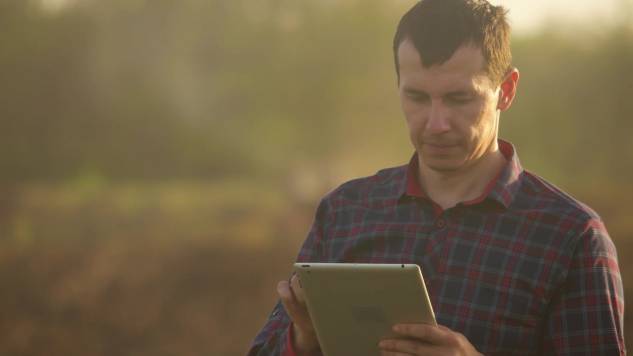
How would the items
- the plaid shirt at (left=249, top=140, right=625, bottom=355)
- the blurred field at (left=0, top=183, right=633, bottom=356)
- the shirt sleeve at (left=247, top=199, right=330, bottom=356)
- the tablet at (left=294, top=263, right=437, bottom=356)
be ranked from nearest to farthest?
the tablet at (left=294, top=263, right=437, bottom=356)
the plaid shirt at (left=249, top=140, right=625, bottom=355)
the shirt sleeve at (left=247, top=199, right=330, bottom=356)
the blurred field at (left=0, top=183, right=633, bottom=356)

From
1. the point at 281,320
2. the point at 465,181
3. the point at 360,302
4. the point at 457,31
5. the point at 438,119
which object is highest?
the point at 457,31

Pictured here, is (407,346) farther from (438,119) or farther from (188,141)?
(188,141)

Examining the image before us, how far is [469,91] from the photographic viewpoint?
55.9 inches

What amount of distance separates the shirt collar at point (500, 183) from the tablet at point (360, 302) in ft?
0.96

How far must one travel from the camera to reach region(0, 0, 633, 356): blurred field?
12.1ft

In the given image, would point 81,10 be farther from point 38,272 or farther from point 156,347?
point 156,347

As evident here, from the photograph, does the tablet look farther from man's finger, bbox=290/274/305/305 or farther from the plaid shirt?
the plaid shirt

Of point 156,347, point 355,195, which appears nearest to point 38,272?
point 156,347

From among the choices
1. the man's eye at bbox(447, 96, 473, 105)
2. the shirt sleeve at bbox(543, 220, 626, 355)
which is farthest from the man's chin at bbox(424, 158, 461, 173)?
the shirt sleeve at bbox(543, 220, 626, 355)

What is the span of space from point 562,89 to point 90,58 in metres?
2.17

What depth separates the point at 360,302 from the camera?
49.5 inches

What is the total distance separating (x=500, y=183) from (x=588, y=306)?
263 mm

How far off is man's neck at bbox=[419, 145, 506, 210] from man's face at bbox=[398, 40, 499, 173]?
25 millimetres

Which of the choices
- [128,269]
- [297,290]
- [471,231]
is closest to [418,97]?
[471,231]
